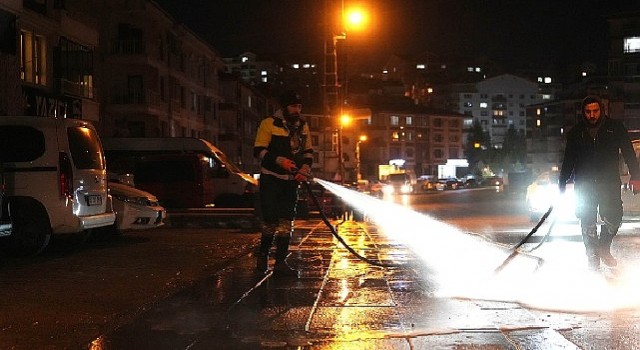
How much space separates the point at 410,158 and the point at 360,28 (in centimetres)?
9237

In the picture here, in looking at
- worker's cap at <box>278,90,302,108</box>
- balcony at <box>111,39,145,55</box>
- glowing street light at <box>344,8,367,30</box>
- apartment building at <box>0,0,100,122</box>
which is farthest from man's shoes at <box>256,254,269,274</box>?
balcony at <box>111,39,145,55</box>

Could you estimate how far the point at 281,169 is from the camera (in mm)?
8953

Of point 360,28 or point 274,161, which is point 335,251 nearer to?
point 274,161

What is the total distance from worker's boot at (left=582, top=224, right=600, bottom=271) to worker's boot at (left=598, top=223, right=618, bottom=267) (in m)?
0.09

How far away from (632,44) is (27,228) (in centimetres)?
8883

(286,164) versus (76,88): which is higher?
(76,88)

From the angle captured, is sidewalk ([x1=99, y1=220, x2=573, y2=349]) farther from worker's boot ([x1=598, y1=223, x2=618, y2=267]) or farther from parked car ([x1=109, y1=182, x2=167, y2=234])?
parked car ([x1=109, y1=182, x2=167, y2=234])

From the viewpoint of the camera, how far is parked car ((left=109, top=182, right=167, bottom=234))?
14.0m

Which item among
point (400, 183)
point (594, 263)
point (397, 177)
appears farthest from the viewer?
point (397, 177)

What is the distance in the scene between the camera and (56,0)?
89.0 feet

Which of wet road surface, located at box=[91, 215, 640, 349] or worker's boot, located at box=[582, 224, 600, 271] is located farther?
worker's boot, located at box=[582, 224, 600, 271]

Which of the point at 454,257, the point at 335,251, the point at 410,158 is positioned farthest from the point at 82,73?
the point at 410,158

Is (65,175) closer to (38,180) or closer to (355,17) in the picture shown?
(38,180)

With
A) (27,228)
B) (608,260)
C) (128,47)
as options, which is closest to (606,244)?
(608,260)
